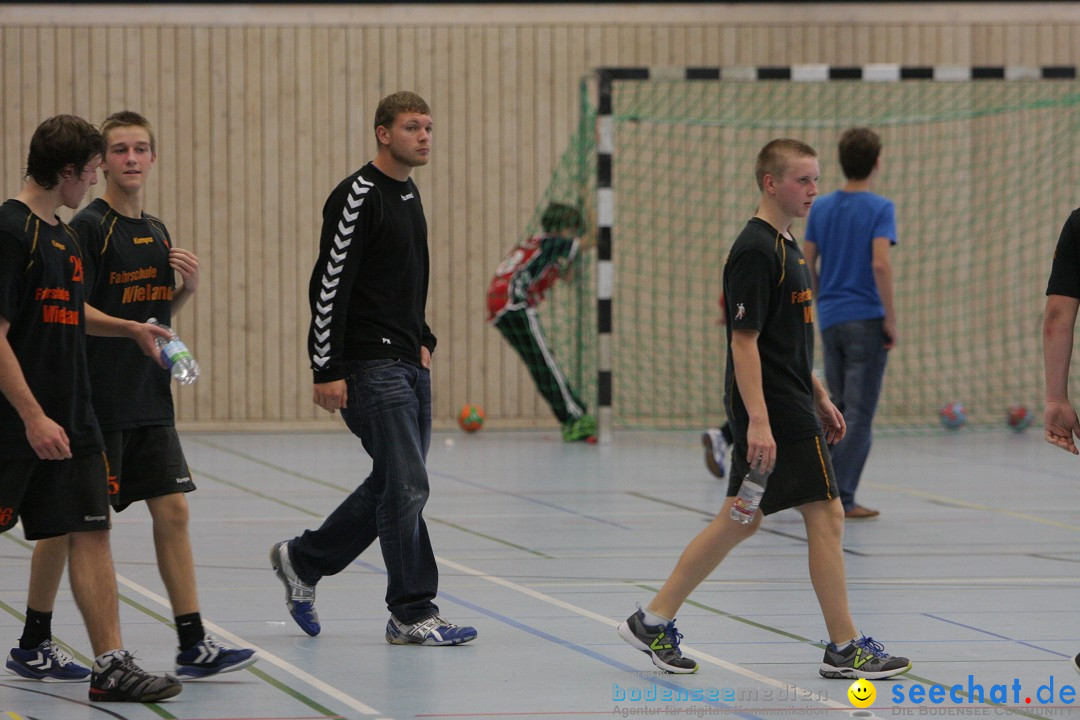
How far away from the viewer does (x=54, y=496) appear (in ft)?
13.3

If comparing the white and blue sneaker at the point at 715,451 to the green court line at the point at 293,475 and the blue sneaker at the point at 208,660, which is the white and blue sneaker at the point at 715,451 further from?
→ the blue sneaker at the point at 208,660

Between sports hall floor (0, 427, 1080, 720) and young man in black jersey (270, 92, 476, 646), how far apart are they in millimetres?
175

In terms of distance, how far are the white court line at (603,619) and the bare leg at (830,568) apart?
0.21m

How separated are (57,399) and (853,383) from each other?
475cm

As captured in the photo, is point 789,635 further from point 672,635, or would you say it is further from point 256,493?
point 256,493

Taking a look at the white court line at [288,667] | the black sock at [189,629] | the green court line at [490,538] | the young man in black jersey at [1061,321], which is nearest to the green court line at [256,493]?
the green court line at [490,538]

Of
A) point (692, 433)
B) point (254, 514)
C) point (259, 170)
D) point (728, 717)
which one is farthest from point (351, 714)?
point (259, 170)

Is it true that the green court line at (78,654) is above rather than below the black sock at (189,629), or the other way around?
below

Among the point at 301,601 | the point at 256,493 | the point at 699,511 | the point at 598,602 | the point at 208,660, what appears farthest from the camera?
the point at 256,493

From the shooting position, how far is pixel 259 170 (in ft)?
45.2

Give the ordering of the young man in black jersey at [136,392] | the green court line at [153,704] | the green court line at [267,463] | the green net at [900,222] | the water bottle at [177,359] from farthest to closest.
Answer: the green net at [900,222] < the green court line at [267,463] < the young man in black jersey at [136,392] < the water bottle at [177,359] < the green court line at [153,704]

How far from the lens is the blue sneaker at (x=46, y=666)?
4410 mm

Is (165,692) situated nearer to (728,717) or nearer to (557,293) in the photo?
(728,717)

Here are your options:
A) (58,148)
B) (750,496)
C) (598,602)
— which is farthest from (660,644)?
(58,148)
